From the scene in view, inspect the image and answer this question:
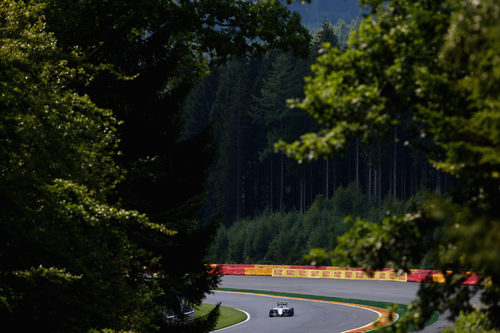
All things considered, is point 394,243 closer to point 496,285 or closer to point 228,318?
point 496,285

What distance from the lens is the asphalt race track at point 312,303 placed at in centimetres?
3325

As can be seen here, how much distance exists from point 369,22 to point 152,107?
11.5 m

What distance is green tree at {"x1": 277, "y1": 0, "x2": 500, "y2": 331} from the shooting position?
230 inches

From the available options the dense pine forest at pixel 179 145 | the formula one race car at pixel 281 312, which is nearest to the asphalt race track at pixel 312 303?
the formula one race car at pixel 281 312

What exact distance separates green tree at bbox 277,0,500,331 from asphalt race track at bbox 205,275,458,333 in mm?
19066

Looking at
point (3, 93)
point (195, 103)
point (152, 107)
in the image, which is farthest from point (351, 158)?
point (3, 93)

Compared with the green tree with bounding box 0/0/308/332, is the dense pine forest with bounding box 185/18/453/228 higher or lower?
higher

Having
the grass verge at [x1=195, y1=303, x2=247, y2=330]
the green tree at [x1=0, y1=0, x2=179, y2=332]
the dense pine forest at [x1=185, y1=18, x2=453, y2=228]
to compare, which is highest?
the dense pine forest at [x1=185, y1=18, x2=453, y2=228]

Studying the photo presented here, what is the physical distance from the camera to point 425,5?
6.39 metres

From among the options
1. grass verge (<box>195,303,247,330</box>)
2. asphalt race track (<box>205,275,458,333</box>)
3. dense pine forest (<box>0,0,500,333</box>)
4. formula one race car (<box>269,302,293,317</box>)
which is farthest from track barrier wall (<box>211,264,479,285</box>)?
dense pine forest (<box>0,0,500,333</box>)

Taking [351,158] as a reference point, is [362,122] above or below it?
below

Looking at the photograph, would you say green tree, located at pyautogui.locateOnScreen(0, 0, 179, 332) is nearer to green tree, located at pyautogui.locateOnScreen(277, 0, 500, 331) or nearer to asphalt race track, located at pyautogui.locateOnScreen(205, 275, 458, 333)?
green tree, located at pyautogui.locateOnScreen(277, 0, 500, 331)

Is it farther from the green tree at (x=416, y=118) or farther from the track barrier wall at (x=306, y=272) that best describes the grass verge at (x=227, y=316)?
the green tree at (x=416, y=118)

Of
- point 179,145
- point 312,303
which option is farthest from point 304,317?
point 179,145
